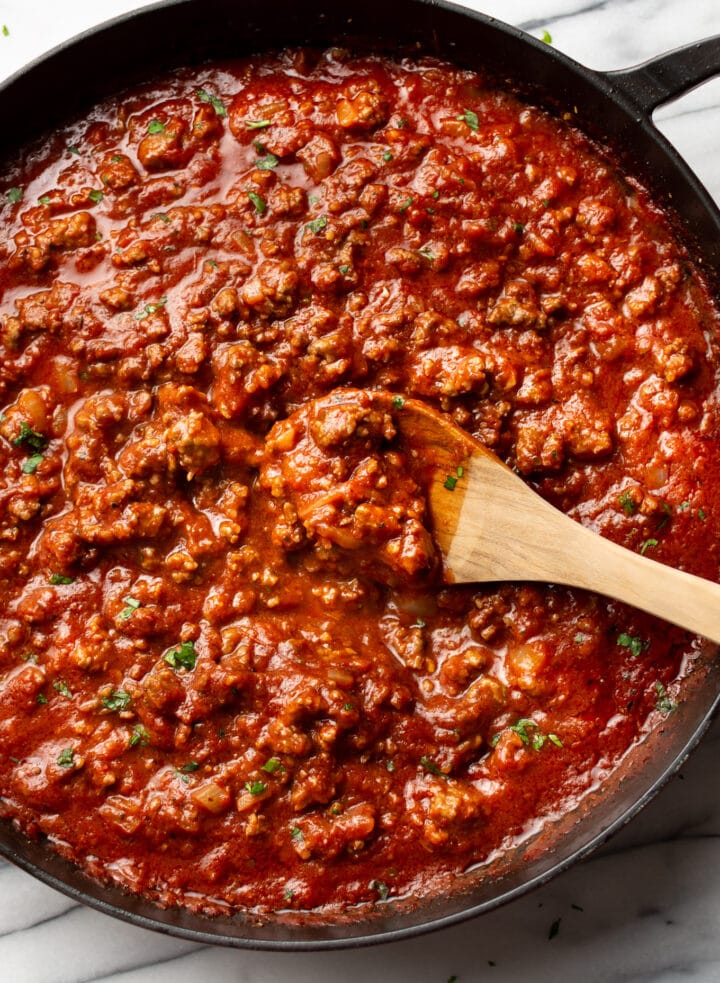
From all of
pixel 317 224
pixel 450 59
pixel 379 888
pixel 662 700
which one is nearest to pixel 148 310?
pixel 317 224

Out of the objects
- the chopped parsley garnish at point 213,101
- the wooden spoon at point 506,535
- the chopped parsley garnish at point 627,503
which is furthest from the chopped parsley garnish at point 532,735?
the chopped parsley garnish at point 213,101

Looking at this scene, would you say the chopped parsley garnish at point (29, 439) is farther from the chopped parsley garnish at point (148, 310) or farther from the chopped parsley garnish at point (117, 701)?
the chopped parsley garnish at point (117, 701)

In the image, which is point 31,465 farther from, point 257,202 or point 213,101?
point 213,101

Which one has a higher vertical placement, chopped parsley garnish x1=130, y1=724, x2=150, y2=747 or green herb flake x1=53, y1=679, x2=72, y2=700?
green herb flake x1=53, y1=679, x2=72, y2=700

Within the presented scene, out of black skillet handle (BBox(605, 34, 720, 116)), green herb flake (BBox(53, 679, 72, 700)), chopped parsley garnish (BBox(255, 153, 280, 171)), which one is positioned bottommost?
green herb flake (BBox(53, 679, 72, 700))

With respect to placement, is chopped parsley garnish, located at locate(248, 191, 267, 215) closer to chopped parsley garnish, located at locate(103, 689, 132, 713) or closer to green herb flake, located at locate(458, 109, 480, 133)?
green herb flake, located at locate(458, 109, 480, 133)

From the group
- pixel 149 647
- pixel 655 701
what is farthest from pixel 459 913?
pixel 149 647

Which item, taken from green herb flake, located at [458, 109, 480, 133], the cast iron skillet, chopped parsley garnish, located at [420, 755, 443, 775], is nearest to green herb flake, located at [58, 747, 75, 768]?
the cast iron skillet
